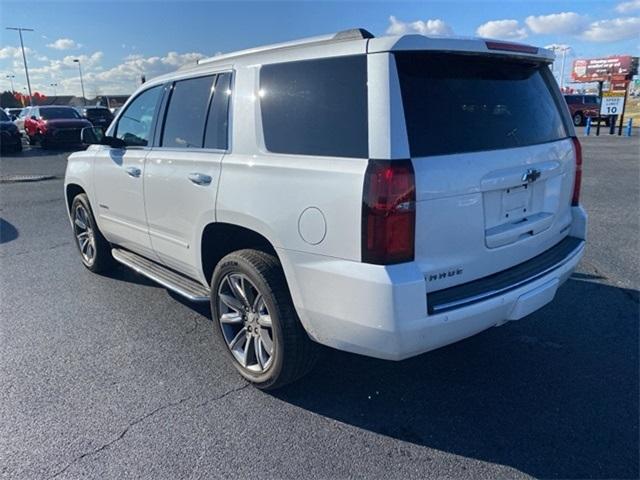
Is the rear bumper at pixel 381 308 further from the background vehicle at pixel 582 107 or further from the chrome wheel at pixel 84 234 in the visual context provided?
the background vehicle at pixel 582 107

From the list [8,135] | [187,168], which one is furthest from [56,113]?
A: [187,168]

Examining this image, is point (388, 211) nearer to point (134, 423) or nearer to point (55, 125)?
point (134, 423)

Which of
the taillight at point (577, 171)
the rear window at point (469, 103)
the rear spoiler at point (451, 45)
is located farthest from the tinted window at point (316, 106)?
the taillight at point (577, 171)

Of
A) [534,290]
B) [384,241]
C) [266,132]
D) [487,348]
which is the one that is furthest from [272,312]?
[487,348]

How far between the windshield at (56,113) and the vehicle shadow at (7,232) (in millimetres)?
14866

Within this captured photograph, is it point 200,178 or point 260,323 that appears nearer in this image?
point 260,323

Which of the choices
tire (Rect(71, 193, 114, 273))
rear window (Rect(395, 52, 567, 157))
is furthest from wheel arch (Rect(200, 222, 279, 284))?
tire (Rect(71, 193, 114, 273))

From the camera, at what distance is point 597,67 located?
44.7m

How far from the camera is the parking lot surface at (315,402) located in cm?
248

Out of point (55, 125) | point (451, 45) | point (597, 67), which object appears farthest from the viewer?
point (597, 67)

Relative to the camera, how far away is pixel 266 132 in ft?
9.37

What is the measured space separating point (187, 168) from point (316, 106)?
3.97 feet

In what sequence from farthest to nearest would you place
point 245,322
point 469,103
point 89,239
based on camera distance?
point 89,239, point 245,322, point 469,103

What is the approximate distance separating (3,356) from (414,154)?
3.32 meters
